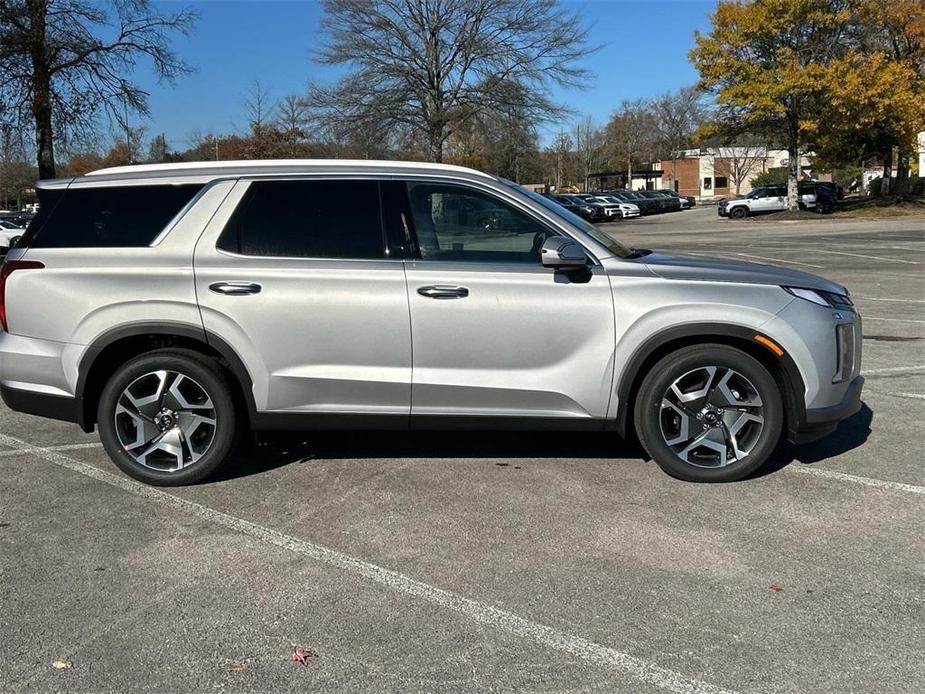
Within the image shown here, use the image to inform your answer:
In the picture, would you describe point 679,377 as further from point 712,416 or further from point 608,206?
point 608,206

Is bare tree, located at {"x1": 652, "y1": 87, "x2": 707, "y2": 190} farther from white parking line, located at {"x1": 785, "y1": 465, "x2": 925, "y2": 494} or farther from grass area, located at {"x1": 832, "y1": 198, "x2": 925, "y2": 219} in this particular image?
white parking line, located at {"x1": 785, "y1": 465, "x2": 925, "y2": 494}

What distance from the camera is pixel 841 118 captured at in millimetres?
36531

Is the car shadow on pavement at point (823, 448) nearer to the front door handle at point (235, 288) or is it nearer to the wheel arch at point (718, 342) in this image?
the wheel arch at point (718, 342)

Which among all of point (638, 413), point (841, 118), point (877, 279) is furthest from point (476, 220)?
point (841, 118)

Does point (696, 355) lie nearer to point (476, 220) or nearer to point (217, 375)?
point (476, 220)

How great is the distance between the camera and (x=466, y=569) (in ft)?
12.1

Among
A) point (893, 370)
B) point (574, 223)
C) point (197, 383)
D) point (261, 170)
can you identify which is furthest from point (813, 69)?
point (197, 383)

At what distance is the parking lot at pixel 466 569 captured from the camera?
9.65 ft

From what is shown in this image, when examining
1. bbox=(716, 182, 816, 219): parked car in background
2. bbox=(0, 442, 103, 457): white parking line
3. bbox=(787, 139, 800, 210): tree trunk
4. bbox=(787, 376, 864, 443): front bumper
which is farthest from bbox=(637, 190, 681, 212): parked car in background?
bbox=(0, 442, 103, 457): white parking line

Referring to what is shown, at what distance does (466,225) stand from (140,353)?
6.61 ft

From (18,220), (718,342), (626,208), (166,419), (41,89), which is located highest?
(41,89)

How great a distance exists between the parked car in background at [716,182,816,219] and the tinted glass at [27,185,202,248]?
4303cm

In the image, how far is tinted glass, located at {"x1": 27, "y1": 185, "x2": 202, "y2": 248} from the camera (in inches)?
186

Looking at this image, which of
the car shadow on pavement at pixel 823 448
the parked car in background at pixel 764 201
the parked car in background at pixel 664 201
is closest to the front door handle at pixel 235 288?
the car shadow on pavement at pixel 823 448
